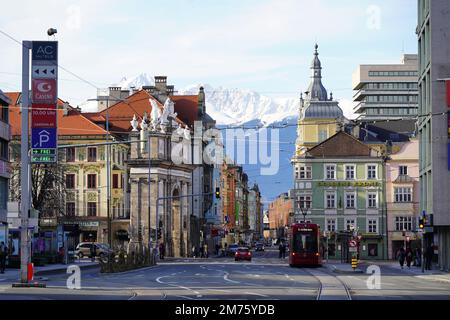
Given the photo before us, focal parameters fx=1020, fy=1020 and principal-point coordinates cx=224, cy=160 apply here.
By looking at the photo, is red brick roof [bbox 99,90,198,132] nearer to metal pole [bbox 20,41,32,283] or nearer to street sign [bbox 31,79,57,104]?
street sign [bbox 31,79,57,104]

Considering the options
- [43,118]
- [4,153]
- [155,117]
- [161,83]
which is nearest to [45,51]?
[43,118]

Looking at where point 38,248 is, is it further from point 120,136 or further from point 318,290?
point 120,136

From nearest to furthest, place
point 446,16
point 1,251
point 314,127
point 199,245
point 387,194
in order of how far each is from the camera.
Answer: point 1,251 < point 446,16 < point 387,194 < point 199,245 < point 314,127

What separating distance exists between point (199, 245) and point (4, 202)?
58385mm

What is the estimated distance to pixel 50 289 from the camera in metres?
36.7

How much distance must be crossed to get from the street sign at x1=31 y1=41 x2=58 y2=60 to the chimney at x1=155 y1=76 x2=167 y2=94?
315 feet

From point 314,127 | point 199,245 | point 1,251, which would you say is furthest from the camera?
point 314,127

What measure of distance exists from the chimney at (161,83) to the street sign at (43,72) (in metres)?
95.9

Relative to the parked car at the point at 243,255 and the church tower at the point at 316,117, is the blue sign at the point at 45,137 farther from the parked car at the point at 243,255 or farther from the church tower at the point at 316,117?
the church tower at the point at 316,117

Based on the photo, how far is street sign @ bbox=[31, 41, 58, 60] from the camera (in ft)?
131

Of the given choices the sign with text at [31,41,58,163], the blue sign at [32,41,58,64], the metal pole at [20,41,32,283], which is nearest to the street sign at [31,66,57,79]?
the sign with text at [31,41,58,163]

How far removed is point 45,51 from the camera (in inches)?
1594

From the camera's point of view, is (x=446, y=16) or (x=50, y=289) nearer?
(x=50, y=289)

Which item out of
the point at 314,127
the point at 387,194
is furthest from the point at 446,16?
the point at 314,127
